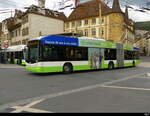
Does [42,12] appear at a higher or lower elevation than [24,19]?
higher

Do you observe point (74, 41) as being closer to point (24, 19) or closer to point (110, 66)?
point (110, 66)

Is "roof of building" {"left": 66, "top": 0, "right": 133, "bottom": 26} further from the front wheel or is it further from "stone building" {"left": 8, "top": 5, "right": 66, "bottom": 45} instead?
the front wheel

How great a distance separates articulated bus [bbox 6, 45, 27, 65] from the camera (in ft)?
97.7

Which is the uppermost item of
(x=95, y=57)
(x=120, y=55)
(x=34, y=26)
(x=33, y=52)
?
(x=34, y=26)

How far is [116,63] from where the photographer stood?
2275 centimetres

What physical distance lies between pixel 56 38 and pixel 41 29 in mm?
34587

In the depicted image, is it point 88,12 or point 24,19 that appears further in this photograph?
point 88,12

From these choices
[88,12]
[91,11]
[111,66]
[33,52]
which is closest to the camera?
[33,52]

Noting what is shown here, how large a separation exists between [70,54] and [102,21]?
51772 mm

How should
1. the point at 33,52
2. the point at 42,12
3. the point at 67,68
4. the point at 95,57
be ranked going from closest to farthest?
the point at 33,52 < the point at 67,68 < the point at 95,57 < the point at 42,12

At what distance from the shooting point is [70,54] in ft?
57.5

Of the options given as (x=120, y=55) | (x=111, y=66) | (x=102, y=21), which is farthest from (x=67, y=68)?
(x=102, y=21)

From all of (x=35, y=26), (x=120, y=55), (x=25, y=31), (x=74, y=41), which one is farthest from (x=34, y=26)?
(x=74, y=41)

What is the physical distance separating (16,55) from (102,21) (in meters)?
40.5
